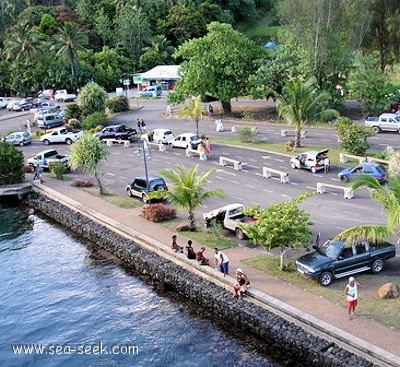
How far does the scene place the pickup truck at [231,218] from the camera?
93.5 feet

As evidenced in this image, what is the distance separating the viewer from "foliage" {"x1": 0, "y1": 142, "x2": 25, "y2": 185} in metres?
42.7

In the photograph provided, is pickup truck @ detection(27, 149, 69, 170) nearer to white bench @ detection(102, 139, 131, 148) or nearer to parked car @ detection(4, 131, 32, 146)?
white bench @ detection(102, 139, 131, 148)

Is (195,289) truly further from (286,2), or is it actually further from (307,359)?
(286,2)

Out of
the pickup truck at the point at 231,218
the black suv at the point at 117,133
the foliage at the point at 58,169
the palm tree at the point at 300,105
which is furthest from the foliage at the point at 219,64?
the pickup truck at the point at 231,218

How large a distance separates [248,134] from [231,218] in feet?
72.5

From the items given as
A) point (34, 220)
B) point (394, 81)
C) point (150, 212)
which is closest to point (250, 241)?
point (150, 212)

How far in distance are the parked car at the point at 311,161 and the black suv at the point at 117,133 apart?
1968cm

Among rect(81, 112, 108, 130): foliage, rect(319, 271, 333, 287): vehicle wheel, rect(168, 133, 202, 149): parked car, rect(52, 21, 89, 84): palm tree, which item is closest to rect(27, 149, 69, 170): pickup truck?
rect(168, 133, 202, 149): parked car

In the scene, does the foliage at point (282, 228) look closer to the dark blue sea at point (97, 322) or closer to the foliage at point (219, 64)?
the dark blue sea at point (97, 322)

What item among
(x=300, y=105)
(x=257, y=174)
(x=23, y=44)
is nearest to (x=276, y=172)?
(x=257, y=174)

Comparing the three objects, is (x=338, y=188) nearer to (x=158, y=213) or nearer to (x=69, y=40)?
(x=158, y=213)

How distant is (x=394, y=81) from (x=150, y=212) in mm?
59567

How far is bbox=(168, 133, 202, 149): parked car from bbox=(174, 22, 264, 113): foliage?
1248 cm

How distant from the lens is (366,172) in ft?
117
